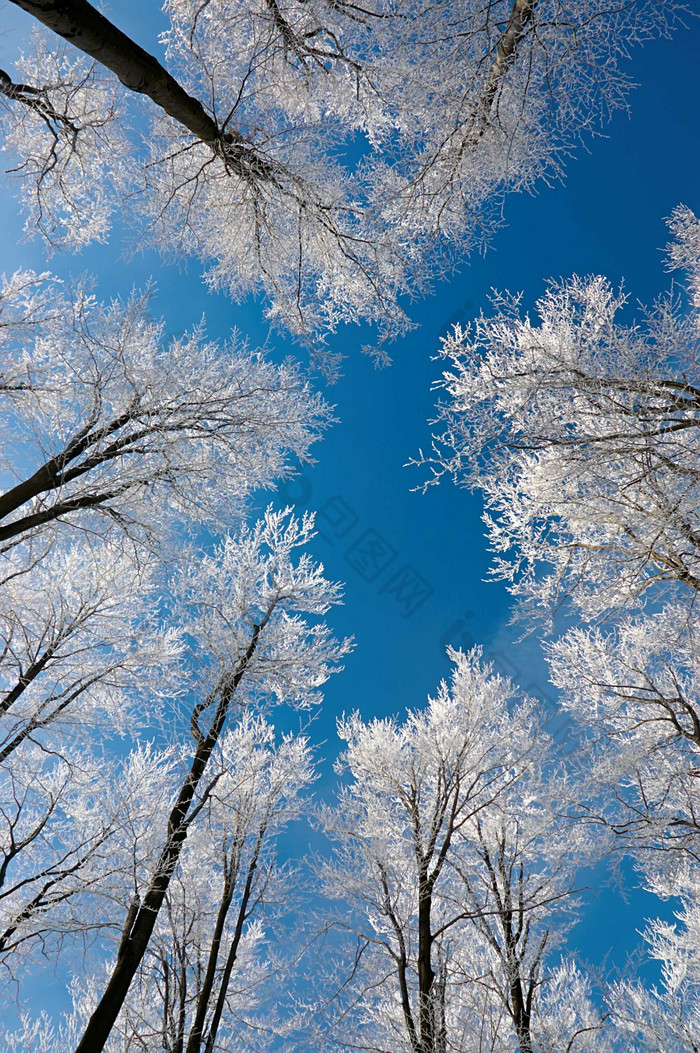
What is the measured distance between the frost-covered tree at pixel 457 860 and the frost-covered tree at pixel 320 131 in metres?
6.08

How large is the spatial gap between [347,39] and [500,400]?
291 centimetres

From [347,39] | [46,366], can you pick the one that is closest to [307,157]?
[347,39]

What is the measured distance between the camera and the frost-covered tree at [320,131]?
154 inches

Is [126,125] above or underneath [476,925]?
above

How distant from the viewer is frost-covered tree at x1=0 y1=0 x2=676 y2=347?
3.91m

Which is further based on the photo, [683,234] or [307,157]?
[683,234]

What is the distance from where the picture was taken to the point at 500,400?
496cm

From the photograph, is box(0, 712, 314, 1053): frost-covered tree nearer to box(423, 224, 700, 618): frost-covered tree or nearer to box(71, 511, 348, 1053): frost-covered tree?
box(71, 511, 348, 1053): frost-covered tree

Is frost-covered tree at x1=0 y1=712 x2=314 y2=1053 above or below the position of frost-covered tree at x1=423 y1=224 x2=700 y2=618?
below

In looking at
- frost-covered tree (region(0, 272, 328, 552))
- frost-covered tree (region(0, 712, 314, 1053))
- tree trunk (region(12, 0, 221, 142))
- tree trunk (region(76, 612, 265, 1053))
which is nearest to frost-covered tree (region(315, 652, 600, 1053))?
frost-covered tree (region(0, 712, 314, 1053))

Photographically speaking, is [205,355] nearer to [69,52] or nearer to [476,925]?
[69,52]

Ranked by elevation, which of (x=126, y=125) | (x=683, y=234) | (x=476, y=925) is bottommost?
(x=476, y=925)

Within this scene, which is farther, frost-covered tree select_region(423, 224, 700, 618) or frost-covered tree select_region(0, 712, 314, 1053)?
frost-covered tree select_region(0, 712, 314, 1053)

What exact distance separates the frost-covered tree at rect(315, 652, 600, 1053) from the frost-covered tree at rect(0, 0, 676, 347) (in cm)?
608
